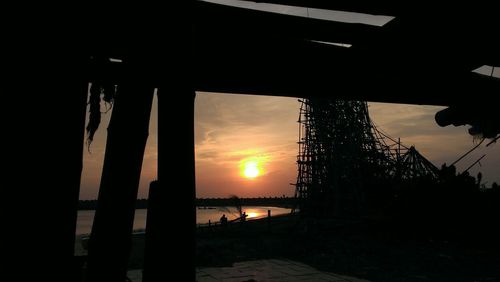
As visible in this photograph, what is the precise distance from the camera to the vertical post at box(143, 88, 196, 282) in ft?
5.24

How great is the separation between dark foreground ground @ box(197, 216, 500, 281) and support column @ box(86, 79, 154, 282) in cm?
902

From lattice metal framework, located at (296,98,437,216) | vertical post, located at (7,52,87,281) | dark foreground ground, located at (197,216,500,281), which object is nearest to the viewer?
vertical post, located at (7,52,87,281)

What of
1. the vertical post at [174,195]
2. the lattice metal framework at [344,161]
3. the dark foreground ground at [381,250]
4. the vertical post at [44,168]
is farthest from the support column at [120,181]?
the lattice metal framework at [344,161]

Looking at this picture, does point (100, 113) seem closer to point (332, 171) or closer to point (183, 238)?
point (183, 238)

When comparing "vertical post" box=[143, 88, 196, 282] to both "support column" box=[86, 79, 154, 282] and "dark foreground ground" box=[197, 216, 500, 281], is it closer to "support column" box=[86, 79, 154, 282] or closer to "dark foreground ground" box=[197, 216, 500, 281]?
"support column" box=[86, 79, 154, 282]

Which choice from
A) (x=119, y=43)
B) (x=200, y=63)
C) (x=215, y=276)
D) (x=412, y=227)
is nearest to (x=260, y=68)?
(x=200, y=63)

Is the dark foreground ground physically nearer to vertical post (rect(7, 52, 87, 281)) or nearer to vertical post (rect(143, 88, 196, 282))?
vertical post (rect(143, 88, 196, 282))

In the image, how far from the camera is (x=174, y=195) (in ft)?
5.41

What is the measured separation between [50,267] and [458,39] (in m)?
2.16

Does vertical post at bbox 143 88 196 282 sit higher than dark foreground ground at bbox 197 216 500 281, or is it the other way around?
vertical post at bbox 143 88 196 282

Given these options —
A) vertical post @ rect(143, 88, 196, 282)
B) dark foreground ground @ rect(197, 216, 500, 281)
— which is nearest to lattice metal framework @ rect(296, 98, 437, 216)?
dark foreground ground @ rect(197, 216, 500, 281)

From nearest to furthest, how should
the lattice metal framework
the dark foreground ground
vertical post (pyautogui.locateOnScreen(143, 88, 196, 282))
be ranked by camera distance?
1. vertical post (pyautogui.locateOnScreen(143, 88, 196, 282))
2. the dark foreground ground
3. the lattice metal framework

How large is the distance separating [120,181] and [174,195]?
11.8 inches

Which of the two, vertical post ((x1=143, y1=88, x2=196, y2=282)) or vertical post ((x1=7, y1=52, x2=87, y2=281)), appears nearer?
vertical post ((x1=7, y1=52, x2=87, y2=281))
